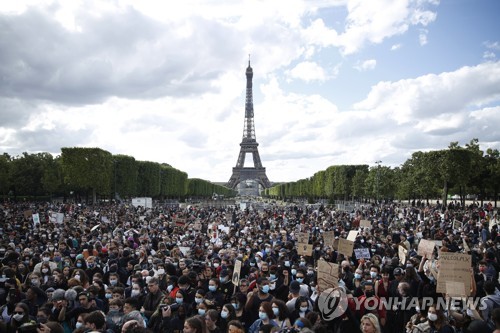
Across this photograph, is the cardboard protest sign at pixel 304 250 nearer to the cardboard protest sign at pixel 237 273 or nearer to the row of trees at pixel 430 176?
the cardboard protest sign at pixel 237 273

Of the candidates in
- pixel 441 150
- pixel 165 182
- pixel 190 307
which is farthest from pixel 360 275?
pixel 165 182

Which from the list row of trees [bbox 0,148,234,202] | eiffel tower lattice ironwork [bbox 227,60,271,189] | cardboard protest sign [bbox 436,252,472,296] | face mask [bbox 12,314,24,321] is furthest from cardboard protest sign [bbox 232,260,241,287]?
eiffel tower lattice ironwork [bbox 227,60,271,189]

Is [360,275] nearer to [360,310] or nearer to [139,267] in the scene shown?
[360,310]

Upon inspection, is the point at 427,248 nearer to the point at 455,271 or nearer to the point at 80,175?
the point at 455,271

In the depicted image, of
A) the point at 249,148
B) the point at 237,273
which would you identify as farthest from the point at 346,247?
the point at 249,148

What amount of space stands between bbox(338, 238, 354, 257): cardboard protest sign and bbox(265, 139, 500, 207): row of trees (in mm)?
38523

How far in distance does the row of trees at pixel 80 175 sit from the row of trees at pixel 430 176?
31.8 meters

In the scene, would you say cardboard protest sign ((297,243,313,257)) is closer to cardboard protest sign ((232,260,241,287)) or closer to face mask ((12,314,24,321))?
cardboard protest sign ((232,260,241,287))

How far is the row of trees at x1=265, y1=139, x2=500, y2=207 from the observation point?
51125 millimetres

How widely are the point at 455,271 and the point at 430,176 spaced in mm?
47667

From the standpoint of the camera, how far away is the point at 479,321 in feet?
18.1

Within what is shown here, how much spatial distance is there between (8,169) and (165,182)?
25820 mm

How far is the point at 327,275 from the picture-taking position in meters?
8.45

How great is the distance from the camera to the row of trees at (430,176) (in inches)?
2013
